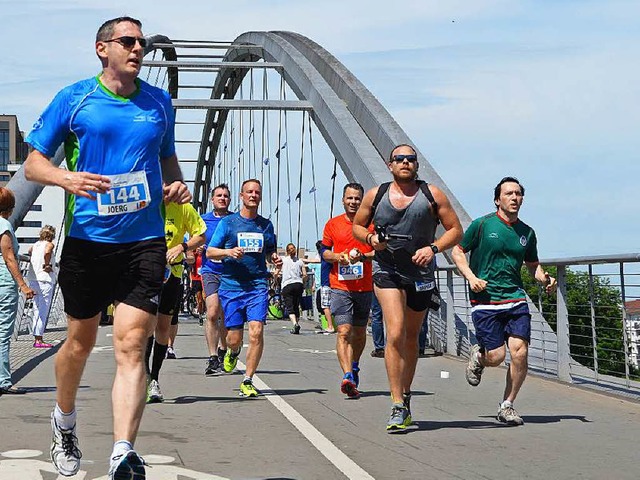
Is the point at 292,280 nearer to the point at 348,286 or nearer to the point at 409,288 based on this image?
the point at 348,286

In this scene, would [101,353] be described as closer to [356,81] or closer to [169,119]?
[169,119]

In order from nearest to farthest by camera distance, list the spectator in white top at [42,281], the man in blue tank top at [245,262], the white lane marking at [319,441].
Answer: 1. the white lane marking at [319,441]
2. the man in blue tank top at [245,262]
3. the spectator in white top at [42,281]

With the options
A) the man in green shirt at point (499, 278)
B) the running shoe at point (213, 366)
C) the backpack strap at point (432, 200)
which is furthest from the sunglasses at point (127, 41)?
the running shoe at point (213, 366)

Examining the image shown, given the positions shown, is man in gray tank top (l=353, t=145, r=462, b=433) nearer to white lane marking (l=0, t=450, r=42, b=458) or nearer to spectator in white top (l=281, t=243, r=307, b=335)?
white lane marking (l=0, t=450, r=42, b=458)

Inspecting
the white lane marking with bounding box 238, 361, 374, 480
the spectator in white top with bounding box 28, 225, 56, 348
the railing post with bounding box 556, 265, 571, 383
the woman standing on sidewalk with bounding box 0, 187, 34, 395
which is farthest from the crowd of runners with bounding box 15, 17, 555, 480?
the spectator in white top with bounding box 28, 225, 56, 348

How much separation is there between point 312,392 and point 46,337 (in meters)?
10.3

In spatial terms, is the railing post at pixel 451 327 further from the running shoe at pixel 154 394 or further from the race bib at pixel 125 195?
the race bib at pixel 125 195

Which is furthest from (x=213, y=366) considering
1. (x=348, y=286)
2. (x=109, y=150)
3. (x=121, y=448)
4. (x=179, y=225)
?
(x=121, y=448)

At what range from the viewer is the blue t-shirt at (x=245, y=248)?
10961mm

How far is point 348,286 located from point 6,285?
2.87 m

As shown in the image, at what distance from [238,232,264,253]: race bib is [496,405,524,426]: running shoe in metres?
3.14

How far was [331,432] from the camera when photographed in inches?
A: 314

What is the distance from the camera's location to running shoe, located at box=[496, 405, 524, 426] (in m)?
8.54

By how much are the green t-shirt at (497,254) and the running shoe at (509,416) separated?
0.81 metres
